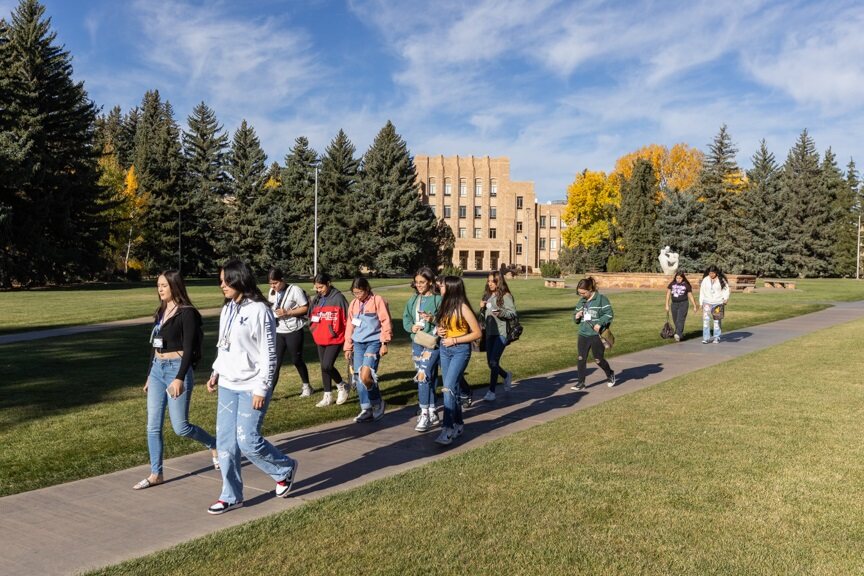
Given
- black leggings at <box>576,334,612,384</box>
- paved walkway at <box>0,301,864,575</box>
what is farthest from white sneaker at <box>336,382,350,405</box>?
black leggings at <box>576,334,612,384</box>

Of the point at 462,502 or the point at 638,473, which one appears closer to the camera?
the point at 462,502

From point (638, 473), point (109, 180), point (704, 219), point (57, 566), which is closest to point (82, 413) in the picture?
point (57, 566)

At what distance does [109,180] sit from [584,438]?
179 ft

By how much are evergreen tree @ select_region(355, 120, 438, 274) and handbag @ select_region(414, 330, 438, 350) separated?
57978mm

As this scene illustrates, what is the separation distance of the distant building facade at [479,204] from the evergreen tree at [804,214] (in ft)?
101

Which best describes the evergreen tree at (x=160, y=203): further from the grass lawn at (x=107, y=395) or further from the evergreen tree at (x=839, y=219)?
the evergreen tree at (x=839, y=219)

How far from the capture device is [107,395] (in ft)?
33.3

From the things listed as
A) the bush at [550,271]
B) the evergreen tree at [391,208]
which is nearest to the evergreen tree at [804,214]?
the bush at [550,271]

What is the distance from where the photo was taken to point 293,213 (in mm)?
69688

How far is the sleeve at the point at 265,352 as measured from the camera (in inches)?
207

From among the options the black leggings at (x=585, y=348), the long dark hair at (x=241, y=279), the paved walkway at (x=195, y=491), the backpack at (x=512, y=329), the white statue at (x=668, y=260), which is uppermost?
the white statue at (x=668, y=260)

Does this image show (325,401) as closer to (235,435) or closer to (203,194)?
(235,435)

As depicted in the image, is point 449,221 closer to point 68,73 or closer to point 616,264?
point 616,264

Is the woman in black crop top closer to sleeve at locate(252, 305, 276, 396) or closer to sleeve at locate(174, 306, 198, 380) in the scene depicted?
sleeve at locate(174, 306, 198, 380)
